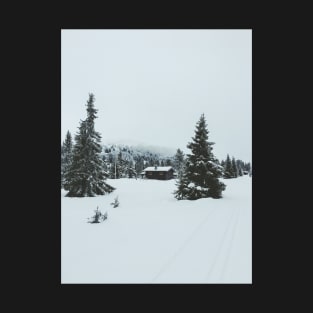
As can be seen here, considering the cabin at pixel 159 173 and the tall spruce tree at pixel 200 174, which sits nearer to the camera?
the tall spruce tree at pixel 200 174

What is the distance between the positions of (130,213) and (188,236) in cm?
460

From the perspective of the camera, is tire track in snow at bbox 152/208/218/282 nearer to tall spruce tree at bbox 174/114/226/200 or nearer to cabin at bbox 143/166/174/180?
tall spruce tree at bbox 174/114/226/200

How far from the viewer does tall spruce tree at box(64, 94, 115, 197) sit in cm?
1889

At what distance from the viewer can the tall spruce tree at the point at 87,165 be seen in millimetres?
18891

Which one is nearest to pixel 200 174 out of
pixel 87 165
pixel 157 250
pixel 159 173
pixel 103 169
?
pixel 103 169

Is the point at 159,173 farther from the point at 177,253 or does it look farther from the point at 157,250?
the point at 177,253

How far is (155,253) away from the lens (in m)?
6.13

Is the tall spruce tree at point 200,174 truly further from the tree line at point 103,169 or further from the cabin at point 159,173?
the cabin at point 159,173

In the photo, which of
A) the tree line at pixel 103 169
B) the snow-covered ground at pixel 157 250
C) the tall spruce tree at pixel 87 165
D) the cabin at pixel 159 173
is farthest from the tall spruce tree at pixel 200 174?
the cabin at pixel 159 173

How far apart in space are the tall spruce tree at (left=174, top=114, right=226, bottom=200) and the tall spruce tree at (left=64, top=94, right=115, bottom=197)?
7.34 metres

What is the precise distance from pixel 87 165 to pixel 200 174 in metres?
9.85

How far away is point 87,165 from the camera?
19406mm

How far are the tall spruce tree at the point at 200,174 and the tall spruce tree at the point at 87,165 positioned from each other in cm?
734

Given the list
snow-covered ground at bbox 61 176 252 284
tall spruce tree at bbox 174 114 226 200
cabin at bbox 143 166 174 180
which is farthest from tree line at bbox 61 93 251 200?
cabin at bbox 143 166 174 180
